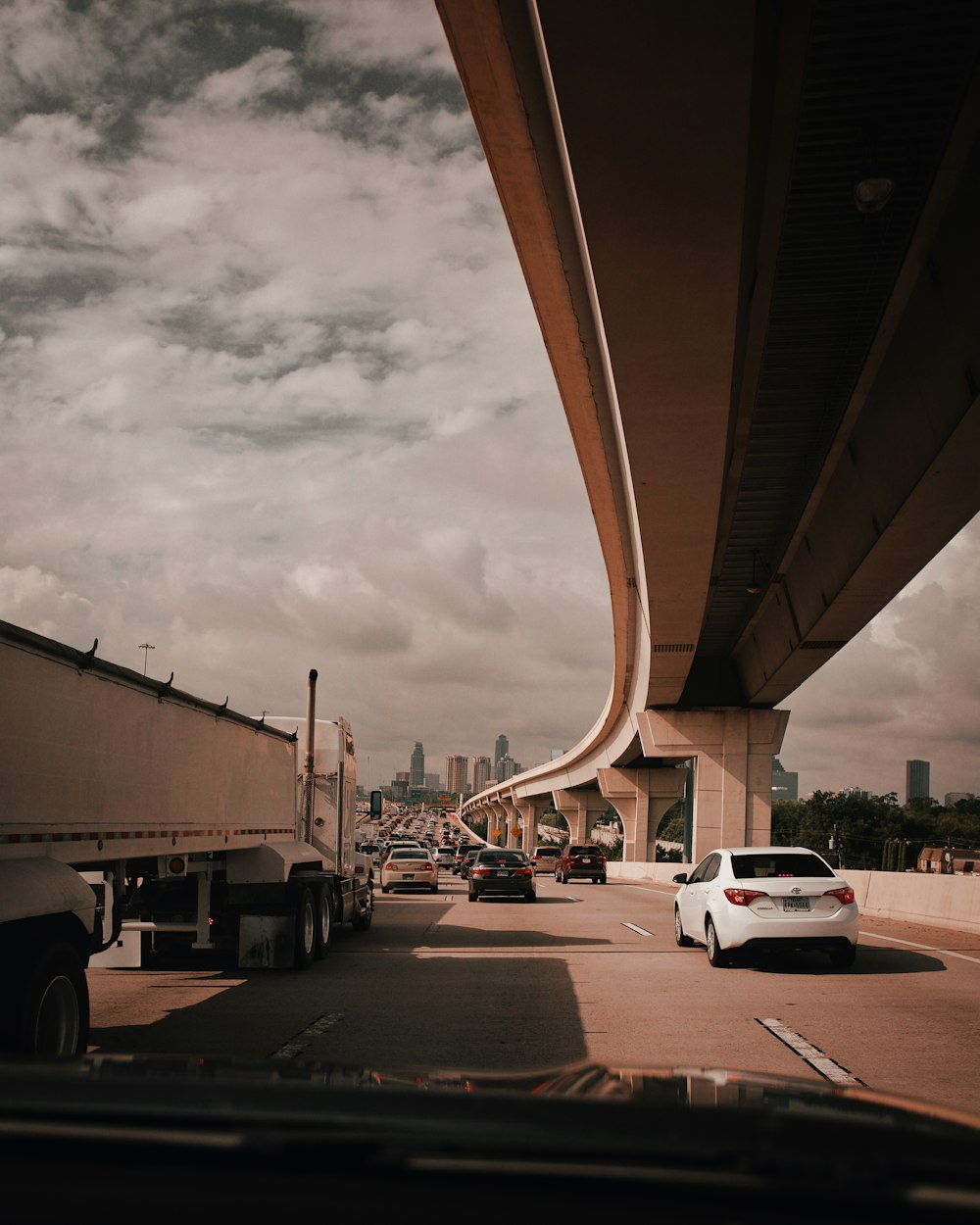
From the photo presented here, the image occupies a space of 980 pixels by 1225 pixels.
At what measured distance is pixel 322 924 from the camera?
1620cm

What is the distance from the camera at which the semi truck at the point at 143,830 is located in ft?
24.0

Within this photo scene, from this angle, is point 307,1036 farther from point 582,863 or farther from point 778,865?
point 582,863

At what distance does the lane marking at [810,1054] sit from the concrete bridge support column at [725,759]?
30696 millimetres

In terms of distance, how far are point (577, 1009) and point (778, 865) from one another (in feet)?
16.8

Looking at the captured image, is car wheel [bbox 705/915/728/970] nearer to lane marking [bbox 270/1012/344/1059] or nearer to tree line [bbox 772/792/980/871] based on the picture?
lane marking [bbox 270/1012/344/1059]

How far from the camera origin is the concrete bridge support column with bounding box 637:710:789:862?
41.2m

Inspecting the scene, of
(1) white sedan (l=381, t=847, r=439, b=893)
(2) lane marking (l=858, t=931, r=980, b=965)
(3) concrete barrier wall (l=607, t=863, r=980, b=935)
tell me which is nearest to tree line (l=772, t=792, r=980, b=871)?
(1) white sedan (l=381, t=847, r=439, b=893)

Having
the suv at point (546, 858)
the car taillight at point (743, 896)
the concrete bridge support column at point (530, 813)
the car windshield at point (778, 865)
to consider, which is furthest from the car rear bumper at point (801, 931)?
the concrete bridge support column at point (530, 813)

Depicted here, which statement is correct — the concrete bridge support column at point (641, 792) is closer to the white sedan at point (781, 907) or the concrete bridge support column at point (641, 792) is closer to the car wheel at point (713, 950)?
the car wheel at point (713, 950)

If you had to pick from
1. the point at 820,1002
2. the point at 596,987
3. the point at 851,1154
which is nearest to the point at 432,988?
the point at 596,987

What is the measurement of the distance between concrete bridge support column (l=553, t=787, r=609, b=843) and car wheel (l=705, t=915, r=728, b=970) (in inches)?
3222

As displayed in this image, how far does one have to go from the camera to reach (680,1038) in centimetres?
964

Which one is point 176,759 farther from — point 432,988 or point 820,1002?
point 820,1002

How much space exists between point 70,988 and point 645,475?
11.9 meters
